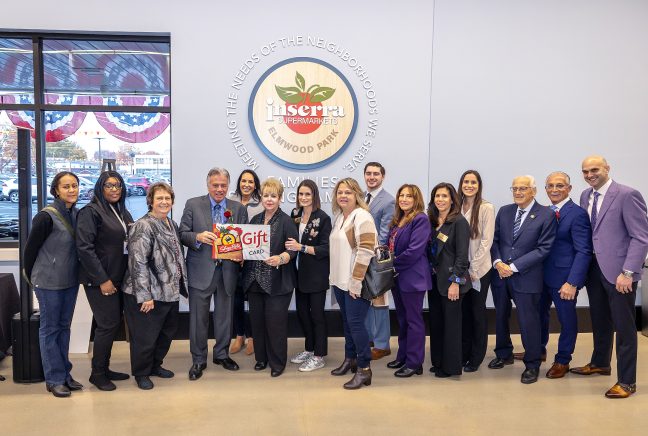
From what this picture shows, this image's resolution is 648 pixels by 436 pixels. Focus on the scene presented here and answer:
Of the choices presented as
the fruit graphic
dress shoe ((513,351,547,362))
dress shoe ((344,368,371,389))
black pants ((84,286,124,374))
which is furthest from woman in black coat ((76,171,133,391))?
dress shoe ((513,351,547,362))

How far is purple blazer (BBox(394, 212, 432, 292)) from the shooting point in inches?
150

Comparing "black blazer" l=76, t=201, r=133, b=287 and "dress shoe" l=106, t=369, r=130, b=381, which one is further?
"dress shoe" l=106, t=369, r=130, b=381

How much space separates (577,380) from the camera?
3.98 meters

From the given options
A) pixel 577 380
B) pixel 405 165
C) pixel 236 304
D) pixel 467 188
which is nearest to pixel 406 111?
pixel 405 165

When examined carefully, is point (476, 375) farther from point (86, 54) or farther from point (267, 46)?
point (86, 54)

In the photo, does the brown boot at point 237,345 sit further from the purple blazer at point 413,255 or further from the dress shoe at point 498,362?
the dress shoe at point 498,362

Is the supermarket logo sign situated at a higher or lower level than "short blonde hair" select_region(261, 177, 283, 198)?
higher

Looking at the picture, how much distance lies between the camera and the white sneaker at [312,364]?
4.10m

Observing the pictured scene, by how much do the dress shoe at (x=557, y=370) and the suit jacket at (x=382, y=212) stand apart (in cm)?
162

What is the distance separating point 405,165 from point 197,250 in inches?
91.3

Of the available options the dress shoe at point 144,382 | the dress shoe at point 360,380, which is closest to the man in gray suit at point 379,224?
the dress shoe at point 360,380

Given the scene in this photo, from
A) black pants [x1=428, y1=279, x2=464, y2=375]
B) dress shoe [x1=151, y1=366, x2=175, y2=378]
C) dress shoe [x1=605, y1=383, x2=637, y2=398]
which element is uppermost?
black pants [x1=428, y1=279, x2=464, y2=375]

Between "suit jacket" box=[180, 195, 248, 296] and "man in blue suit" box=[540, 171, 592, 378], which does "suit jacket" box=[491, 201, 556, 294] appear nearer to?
"man in blue suit" box=[540, 171, 592, 378]

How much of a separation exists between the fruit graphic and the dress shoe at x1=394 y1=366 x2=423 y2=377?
241cm
